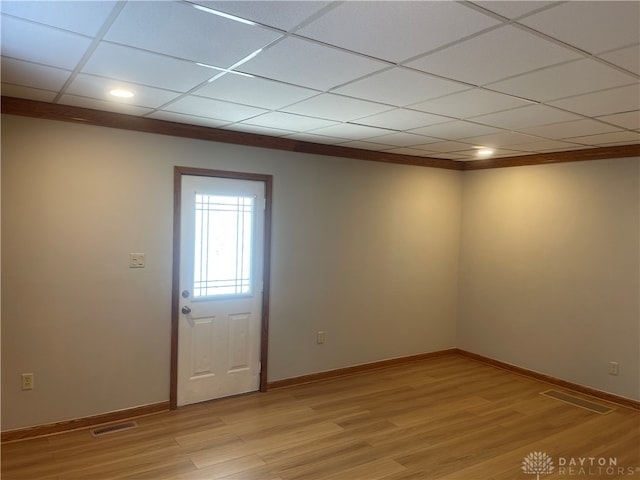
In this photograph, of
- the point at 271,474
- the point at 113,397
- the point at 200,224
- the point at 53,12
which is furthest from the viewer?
the point at 200,224

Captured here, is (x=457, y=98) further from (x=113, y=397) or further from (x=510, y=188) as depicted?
(x=113, y=397)

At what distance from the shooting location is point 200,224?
4207 mm

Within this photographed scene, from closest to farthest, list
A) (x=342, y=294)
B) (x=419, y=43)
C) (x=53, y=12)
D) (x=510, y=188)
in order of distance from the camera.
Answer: (x=53, y=12) < (x=419, y=43) < (x=342, y=294) < (x=510, y=188)

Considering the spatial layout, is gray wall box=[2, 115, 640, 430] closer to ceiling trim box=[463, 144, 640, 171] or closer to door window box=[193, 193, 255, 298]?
ceiling trim box=[463, 144, 640, 171]

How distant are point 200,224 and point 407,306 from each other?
2792 mm

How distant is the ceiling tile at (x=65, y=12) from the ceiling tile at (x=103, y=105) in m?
1.37

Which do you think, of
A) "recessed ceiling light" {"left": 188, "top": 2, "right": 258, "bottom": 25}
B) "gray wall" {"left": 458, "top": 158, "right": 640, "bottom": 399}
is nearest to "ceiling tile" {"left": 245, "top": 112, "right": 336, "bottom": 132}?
"recessed ceiling light" {"left": 188, "top": 2, "right": 258, "bottom": 25}

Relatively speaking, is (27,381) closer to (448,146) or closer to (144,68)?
(144,68)

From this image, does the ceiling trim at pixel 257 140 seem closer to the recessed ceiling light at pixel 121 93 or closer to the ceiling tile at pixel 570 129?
the recessed ceiling light at pixel 121 93

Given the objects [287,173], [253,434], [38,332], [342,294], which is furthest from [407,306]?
[38,332]

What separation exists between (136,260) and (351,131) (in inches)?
83.7

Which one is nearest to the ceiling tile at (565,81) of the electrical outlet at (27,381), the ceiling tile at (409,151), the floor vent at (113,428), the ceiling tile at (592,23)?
the ceiling tile at (592,23)

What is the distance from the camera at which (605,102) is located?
284cm

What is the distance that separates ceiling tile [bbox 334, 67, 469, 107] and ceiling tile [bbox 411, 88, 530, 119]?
0.35 feet
